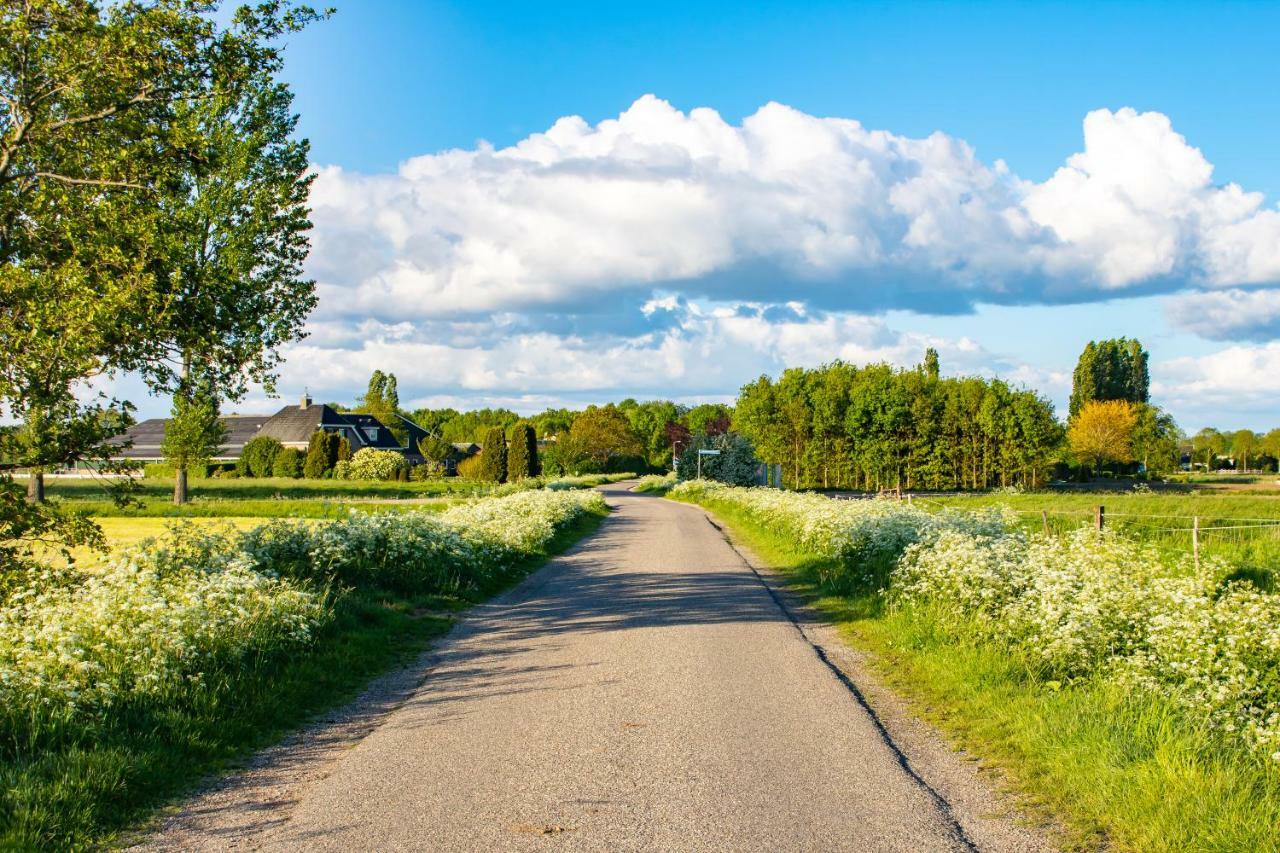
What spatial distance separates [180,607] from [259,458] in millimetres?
67336

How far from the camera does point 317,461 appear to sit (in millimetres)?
68000

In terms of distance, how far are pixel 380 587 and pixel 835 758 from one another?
29.9 feet

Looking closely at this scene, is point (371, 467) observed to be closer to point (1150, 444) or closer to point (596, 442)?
point (596, 442)

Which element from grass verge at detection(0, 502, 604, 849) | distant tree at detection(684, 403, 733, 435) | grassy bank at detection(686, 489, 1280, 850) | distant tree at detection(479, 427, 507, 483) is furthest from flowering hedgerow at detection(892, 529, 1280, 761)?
distant tree at detection(684, 403, 733, 435)

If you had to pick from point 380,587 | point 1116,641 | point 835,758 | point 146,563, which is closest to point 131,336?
point 146,563

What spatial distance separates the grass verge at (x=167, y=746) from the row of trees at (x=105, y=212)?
332 cm

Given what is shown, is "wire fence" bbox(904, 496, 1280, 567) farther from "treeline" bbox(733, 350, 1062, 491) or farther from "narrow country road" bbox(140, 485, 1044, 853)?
"treeline" bbox(733, 350, 1062, 491)

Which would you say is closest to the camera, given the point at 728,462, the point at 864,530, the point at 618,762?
the point at 618,762

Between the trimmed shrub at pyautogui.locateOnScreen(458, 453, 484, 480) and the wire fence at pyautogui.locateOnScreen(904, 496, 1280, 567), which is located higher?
the trimmed shrub at pyautogui.locateOnScreen(458, 453, 484, 480)

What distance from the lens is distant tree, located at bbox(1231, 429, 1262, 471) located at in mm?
146375

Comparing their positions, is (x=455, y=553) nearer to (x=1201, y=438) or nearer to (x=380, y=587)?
(x=380, y=587)

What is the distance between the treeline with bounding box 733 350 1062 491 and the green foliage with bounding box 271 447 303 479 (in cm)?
3819

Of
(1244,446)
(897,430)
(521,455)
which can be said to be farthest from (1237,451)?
(521,455)

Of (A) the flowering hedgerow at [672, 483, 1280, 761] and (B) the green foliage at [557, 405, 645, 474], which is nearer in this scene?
(A) the flowering hedgerow at [672, 483, 1280, 761]
